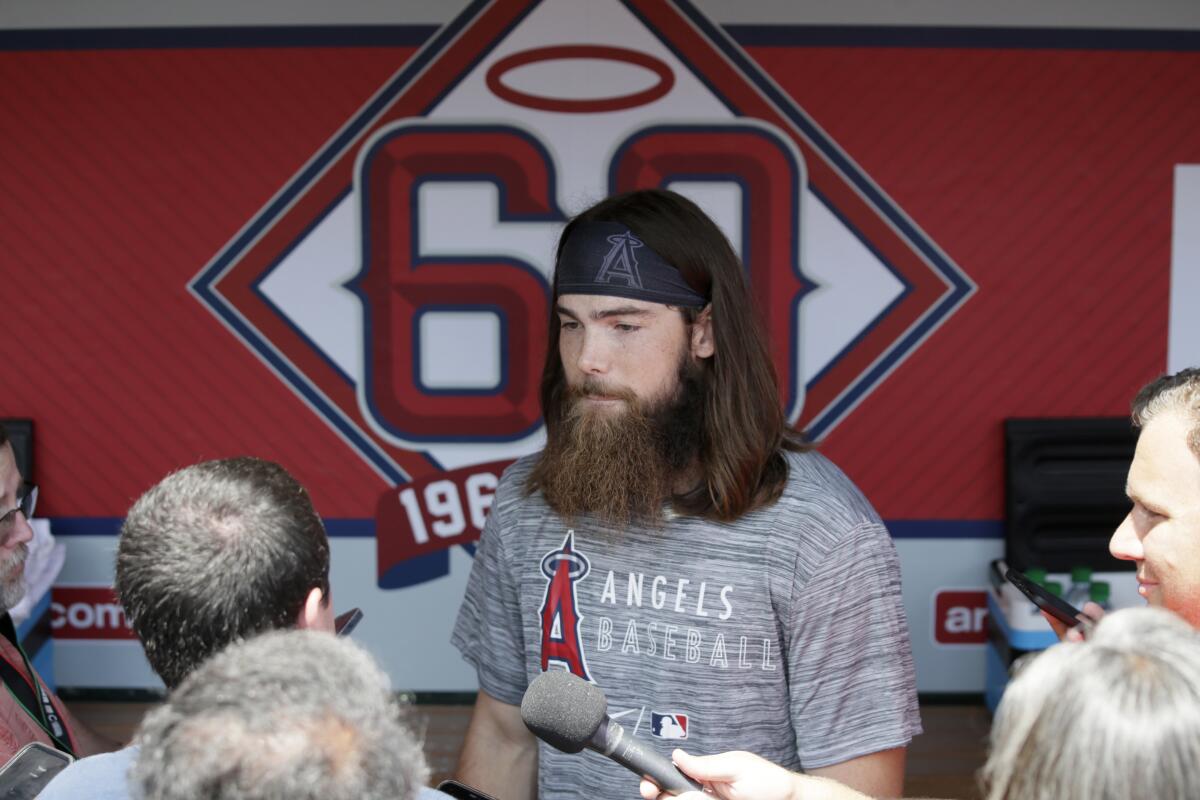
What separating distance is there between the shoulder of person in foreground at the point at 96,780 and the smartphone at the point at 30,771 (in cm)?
13

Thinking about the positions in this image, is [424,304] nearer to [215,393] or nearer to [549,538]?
[215,393]

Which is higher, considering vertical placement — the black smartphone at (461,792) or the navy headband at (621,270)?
the navy headband at (621,270)

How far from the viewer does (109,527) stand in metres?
3.72

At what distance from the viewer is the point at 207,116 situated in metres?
3.55

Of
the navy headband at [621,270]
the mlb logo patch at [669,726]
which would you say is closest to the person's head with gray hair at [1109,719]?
the mlb logo patch at [669,726]

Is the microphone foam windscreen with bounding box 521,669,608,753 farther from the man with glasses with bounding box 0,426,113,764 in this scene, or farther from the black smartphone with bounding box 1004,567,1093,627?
the man with glasses with bounding box 0,426,113,764

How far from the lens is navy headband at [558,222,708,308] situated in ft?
6.42

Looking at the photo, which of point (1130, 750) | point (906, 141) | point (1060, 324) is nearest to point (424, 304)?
point (906, 141)

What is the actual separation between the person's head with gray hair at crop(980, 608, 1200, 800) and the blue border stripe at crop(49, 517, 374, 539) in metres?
2.93

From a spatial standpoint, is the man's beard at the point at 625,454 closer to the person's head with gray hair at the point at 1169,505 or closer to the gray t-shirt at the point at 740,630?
the gray t-shirt at the point at 740,630

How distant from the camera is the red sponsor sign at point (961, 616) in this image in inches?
144

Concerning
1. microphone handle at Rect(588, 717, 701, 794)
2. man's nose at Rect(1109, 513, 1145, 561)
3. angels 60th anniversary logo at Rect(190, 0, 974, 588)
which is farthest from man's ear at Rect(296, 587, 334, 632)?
angels 60th anniversary logo at Rect(190, 0, 974, 588)

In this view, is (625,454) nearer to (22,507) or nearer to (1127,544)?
(1127,544)

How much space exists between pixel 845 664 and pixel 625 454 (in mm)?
488
